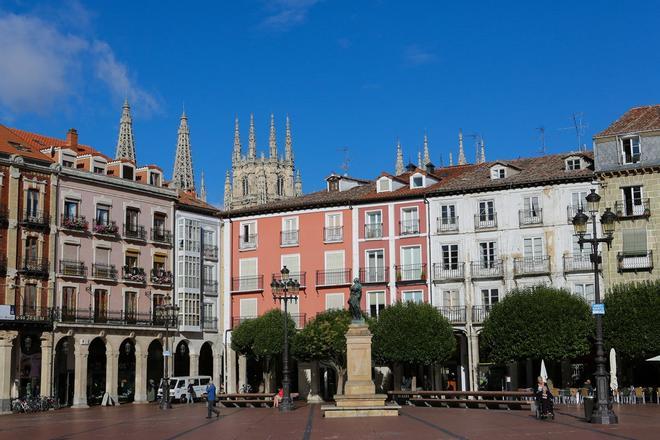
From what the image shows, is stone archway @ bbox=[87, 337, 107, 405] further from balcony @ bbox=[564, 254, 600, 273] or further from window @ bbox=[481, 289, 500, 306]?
balcony @ bbox=[564, 254, 600, 273]

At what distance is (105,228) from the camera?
6500cm

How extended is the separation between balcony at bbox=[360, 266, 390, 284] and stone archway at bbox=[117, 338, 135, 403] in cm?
1648

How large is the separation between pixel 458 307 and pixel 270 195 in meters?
114

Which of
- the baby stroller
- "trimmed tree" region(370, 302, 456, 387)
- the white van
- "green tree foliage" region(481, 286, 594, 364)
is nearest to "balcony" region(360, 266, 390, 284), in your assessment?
"trimmed tree" region(370, 302, 456, 387)

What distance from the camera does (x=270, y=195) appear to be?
175750 mm

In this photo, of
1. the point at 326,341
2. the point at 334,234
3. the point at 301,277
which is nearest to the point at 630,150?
the point at 334,234

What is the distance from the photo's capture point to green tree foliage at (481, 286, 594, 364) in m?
55.4

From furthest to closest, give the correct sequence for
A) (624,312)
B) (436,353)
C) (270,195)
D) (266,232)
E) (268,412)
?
(270,195) < (266,232) < (436,353) < (624,312) < (268,412)

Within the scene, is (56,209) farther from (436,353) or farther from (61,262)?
(436,353)

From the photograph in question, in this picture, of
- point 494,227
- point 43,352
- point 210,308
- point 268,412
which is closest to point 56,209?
point 43,352

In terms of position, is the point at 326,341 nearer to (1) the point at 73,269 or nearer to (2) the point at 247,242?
(2) the point at 247,242

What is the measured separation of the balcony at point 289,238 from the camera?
2761 inches

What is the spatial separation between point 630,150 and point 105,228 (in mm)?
34325

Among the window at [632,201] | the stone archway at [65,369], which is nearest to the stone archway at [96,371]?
the stone archway at [65,369]
